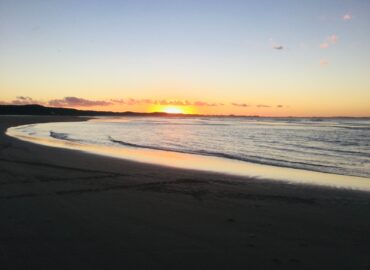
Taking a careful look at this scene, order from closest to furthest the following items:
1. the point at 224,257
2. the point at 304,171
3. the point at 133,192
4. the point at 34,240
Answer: the point at 224,257, the point at 34,240, the point at 133,192, the point at 304,171

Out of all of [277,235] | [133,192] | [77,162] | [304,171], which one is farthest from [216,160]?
[277,235]

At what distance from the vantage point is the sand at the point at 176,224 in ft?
18.1

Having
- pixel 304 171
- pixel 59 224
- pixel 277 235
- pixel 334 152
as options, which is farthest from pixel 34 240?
pixel 334 152

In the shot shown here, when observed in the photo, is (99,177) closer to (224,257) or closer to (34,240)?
(34,240)

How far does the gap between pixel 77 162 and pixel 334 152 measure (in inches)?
606

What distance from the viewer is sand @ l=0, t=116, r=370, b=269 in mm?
5508

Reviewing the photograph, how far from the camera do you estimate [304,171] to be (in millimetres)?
15820

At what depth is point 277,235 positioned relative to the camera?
21.9 feet

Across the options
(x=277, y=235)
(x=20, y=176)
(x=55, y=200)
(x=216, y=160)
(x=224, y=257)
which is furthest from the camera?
(x=216, y=160)

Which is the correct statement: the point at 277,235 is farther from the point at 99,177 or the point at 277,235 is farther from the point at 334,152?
the point at 334,152

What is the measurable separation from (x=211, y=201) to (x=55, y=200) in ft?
11.8

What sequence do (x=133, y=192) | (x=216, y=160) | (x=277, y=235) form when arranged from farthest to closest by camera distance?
1. (x=216, y=160)
2. (x=133, y=192)
3. (x=277, y=235)

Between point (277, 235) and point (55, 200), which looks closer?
point (277, 235)

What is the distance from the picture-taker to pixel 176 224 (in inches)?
284
